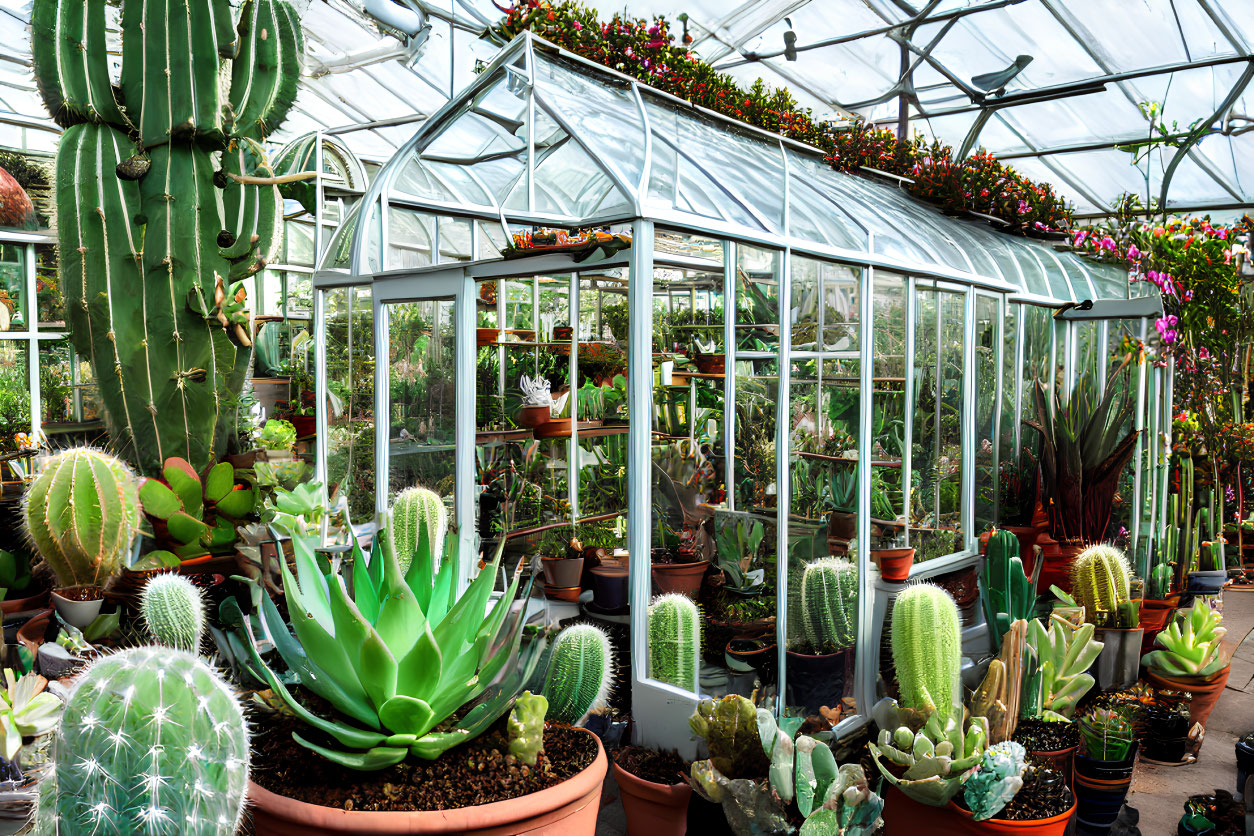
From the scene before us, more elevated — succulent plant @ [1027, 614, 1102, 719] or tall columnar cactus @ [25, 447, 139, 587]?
tall columnar cactus @ [25, 447, 139, 587]

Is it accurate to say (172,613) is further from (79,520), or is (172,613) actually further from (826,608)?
(826,608)

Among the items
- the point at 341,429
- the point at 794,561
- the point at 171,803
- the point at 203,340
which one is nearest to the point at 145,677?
the point at 171,803

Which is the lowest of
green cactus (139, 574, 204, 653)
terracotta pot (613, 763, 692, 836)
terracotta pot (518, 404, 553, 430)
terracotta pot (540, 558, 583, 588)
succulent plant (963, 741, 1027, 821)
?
terracotta pot (613, 763, 692, 836)

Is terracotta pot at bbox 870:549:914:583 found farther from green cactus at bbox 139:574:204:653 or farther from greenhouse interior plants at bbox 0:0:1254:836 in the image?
green cactus at bbox 139:574:204:653

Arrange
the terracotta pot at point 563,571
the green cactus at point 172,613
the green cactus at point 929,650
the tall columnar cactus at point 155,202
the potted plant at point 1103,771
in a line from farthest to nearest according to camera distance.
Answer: the terracotta pot at point 563,571
the tall columnar cactus at point 155,202
the potted plant at point 1103,771
the green cactus at point 929,650
the green cactus at point 172,613

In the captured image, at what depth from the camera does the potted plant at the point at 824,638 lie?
322cm

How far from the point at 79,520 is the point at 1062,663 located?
12.7 ft

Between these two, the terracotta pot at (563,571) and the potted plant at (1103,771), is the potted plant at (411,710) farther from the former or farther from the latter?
the terracotta pot at (563,571)

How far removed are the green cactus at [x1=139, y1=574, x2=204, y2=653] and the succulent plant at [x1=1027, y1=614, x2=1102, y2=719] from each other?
2.86 metres

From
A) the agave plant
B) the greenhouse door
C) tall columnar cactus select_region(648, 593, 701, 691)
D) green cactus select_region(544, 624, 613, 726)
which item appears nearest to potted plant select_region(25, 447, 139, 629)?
the greenhouse door

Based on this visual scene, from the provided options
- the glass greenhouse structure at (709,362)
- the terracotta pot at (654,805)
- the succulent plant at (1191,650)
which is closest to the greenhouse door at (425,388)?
the glass greenhouse structure at (709,362)

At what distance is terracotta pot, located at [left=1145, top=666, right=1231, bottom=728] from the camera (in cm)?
399

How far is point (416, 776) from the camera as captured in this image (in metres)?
1.84

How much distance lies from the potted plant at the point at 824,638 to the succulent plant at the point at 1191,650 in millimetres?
1726
